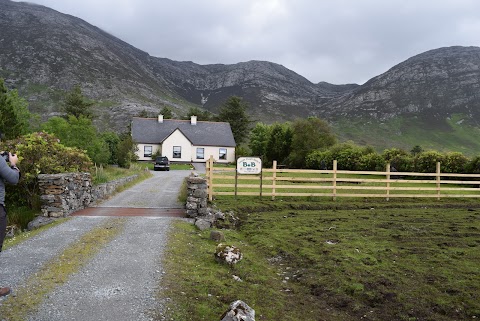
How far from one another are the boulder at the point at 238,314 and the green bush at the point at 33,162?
333 inches

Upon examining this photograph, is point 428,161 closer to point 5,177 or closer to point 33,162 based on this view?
point 33,162

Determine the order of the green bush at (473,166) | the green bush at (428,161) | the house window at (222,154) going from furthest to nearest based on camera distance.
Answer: the house window at (222,154)
the green bush at (428,161)
the green bush at (473,166)

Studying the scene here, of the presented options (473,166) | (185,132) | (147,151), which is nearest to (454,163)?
(473,166)

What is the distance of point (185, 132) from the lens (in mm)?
51938

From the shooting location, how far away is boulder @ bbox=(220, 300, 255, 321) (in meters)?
4.33

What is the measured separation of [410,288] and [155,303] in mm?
4196

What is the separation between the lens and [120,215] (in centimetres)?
1098

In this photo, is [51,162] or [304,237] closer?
[304,237]

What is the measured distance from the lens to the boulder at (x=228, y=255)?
7.00 m

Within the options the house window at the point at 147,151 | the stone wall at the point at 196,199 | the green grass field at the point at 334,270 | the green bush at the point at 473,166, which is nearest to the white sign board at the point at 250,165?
the green grass field at the point at 334,270

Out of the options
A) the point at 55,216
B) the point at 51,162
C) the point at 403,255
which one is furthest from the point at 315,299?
the point at 51,162

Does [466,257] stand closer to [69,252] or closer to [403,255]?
[403,255]

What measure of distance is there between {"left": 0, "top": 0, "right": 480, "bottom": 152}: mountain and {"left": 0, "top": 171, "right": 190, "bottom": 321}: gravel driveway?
8942 centimetres

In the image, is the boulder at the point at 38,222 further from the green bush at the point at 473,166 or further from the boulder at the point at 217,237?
the green bush at the point at 473,166
